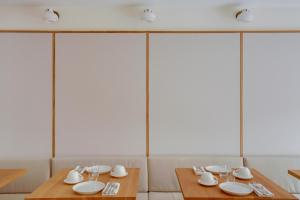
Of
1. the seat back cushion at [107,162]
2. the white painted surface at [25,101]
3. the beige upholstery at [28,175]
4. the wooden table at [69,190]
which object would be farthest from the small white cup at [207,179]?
the white painted surface at [25,101]

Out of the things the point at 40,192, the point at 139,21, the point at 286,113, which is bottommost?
the point at 40,192

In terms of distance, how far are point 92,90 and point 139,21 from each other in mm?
977

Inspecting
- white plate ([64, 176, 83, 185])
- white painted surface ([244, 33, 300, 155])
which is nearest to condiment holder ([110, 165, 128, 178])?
white plate ([64, 176, 83, 185])

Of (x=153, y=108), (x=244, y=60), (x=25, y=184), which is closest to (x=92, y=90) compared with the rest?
(x=153, y=108)

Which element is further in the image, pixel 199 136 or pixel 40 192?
pixel 199 136

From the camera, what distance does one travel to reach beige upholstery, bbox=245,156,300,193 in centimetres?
259

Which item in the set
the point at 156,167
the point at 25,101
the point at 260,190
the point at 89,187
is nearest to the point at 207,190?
the point at 260,190

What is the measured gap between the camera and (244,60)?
9.25 ft

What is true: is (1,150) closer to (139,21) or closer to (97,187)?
(97,187)

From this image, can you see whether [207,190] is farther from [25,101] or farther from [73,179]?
[25,101]

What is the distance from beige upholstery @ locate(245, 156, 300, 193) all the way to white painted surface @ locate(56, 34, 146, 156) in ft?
4.19

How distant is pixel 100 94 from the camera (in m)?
2.81

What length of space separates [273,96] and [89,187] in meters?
2.27

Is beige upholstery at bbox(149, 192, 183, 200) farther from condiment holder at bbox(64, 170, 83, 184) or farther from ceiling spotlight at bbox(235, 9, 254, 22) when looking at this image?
ceiling spotlight at bbox(235, 9, 254, 22)
